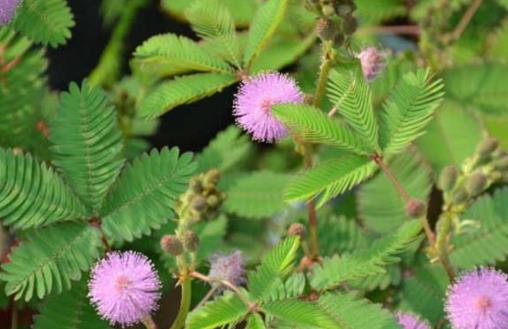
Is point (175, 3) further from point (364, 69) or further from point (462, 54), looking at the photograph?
point (462, 54)

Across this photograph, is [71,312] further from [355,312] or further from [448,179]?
[448,179]

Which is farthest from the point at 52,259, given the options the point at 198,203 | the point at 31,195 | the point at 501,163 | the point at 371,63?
the point at 501,163

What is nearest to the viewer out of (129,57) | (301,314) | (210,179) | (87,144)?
(301,314)

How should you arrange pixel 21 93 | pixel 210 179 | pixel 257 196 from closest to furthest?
pixel 210 179
pixel 21 93
pixel 257 196

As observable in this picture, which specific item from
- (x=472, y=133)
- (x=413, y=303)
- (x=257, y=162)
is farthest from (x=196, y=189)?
(x=257, y=162)

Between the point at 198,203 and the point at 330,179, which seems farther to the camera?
the point at 198,203
